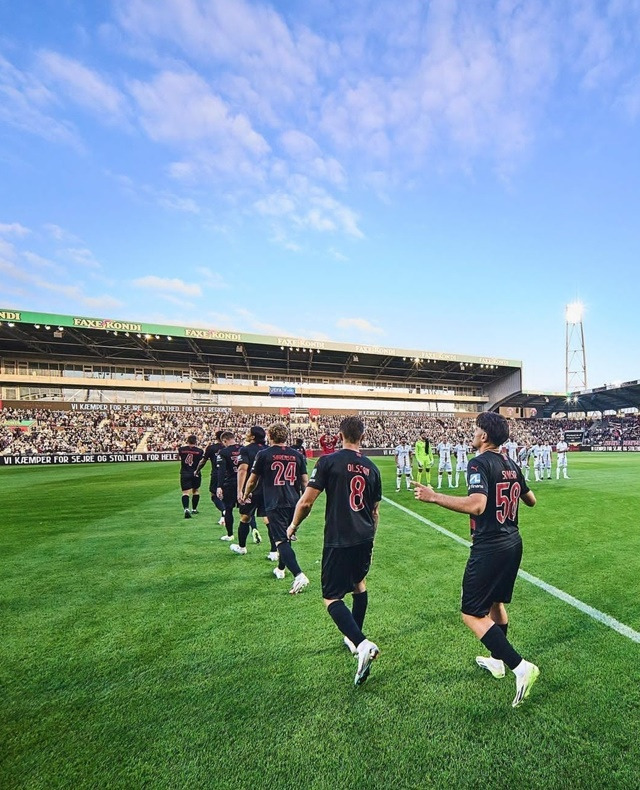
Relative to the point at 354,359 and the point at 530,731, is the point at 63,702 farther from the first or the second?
the point at 354,359

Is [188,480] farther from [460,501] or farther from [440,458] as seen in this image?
[440,458]

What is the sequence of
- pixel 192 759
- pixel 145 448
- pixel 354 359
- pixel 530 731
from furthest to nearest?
pixel 354 359 → pixel 145 448 → pixel 530 731 → pixel 192 759

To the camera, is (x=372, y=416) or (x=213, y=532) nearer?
(x=213, y=532)

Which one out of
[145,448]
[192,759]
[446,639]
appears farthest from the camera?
[145,448]

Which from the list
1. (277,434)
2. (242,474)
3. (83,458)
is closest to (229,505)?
(242,474)

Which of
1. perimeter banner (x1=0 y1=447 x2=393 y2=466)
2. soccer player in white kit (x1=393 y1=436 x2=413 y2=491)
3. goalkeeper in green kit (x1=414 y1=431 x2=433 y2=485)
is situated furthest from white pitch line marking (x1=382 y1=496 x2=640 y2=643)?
perimeter banner (x1=0 y1=447 x2=393 y2=466)

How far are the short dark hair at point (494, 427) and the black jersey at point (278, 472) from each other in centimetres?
282

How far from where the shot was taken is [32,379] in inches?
1767

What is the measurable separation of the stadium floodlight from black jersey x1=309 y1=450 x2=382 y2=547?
77.0 meters

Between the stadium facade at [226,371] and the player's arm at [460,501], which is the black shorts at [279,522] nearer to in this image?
the player's arm at [460,501]

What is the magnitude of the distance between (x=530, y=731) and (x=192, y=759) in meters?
2.24

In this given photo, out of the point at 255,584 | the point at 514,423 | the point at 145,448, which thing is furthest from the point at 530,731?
the point at 514,423

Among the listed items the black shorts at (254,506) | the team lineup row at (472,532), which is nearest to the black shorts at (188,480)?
the black shorts at (254,506)

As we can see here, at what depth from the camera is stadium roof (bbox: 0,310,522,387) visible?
40.9 metres
